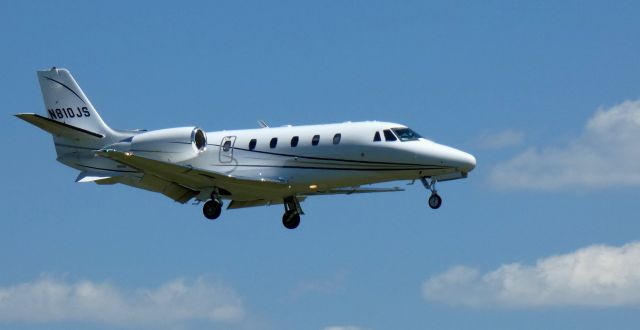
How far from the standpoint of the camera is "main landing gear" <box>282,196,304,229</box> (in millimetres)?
40938

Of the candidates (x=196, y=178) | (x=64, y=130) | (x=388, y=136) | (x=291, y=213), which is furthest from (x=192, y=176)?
(x=388, y=136)

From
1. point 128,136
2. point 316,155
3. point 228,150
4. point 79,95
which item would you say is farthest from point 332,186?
point 79,95

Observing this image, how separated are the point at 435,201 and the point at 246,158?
6.47 metres

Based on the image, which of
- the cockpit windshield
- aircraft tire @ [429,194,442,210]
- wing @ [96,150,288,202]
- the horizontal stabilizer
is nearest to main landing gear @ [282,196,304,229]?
wing @ [96,150,288,202]

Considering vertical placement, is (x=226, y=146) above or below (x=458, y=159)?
above

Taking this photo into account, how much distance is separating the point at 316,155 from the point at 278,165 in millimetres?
1379

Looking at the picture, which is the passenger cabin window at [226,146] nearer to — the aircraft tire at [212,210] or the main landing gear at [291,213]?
the aircraft tire at [212,210]

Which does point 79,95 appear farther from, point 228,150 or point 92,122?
point 228,150

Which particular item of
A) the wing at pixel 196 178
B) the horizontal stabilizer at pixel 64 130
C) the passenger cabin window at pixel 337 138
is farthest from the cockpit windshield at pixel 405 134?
the horizontal stabilizer at pixel 64 130

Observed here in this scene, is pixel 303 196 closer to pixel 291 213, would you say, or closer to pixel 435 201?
pixel 291 213

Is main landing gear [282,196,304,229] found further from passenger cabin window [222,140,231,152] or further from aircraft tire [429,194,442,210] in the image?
aircraft tire [429,194,442,210]

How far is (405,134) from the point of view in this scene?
37.7 metres

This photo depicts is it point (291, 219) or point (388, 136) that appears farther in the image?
point (291, 219)

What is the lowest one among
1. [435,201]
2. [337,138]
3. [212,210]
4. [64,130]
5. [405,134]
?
[435,201]
